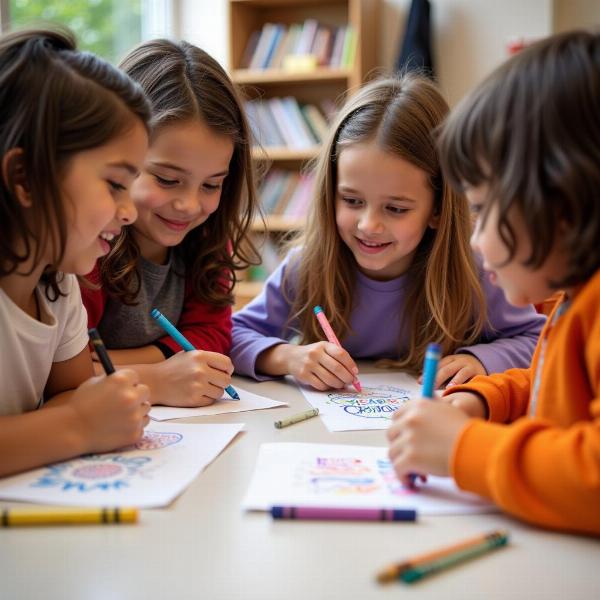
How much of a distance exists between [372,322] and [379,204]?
300 mm

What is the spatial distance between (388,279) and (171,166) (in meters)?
0.56

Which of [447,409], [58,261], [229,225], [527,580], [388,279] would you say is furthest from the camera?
[388,279]

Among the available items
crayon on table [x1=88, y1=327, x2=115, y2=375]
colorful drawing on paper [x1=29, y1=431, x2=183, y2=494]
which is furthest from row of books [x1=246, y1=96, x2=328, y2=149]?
colorful drawing on paper [x1=29, y1=431, x2=183, y2=494]

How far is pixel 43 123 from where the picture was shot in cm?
85

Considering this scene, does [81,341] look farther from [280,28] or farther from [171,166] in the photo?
[280,28]

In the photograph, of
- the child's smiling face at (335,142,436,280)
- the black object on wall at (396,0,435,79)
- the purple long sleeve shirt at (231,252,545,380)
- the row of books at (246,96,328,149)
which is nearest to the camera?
the child's smiling face at (335,142,436,280)

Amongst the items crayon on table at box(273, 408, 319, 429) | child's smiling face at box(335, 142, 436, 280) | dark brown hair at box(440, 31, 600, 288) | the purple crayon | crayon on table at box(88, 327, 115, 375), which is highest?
dark brown hair at box(440, 31, 600, 288)

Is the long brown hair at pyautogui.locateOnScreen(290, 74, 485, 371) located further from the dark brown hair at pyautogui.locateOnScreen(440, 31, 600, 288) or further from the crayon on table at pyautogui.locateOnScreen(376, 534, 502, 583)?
the crayon on table at pyautogui.locateOnScreen(376, 534, 502, 583)

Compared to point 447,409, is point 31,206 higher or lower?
higher

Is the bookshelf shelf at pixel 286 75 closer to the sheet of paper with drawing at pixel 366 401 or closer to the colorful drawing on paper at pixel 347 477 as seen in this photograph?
the sheet of paper with drawing at pixel 366 401

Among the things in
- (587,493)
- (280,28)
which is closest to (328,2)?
(280,28)

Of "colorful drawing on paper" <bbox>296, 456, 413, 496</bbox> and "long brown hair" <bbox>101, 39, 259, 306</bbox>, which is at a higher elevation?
"long brown hair" <bbox>101, 39, 259, 306</bbox>

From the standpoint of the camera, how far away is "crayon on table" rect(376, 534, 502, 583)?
60 centimetres

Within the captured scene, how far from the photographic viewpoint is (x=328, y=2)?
353cm
